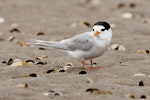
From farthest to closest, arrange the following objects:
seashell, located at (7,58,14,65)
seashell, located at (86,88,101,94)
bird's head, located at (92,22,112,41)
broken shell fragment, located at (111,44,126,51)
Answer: broken shell fragment, located at (111,44,126,51)
seashell, located at (7,58,14,65)
bird's head, located at (92,22,112,41)
seashell, located at (86,88,101,94)

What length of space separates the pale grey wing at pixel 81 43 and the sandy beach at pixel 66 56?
0.28 m

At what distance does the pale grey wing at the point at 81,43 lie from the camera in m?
6.55

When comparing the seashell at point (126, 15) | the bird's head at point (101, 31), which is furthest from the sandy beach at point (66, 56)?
the bird's head at point (101, 31)

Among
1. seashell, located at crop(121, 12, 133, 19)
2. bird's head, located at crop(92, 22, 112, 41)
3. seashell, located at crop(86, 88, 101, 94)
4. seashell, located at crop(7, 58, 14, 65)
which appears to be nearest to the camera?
seashell, located at crop(86, 88, 101, 94)

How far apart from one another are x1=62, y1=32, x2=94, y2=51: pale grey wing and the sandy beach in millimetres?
276

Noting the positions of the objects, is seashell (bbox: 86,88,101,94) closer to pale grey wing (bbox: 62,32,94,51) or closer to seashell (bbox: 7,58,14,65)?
pale grey wing (bbox: 62,32,94,51)

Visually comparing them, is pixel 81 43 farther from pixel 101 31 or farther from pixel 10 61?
pixel 10 61

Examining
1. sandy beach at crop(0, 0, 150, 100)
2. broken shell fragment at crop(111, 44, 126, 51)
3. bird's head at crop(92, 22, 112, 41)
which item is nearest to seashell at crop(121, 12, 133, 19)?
sandy beach at crop(0, 0, 150, 100)

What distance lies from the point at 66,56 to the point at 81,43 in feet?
3.46

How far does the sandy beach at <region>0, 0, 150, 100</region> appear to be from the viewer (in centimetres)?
558

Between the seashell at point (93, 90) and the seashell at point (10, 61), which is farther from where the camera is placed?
the seashell at point (10, 61)

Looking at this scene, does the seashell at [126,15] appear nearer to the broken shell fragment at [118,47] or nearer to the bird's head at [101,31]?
the broken shell fragment at [118,47]

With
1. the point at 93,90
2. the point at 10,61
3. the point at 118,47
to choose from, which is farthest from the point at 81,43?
the point at 118,47

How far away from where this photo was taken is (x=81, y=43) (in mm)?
6668
